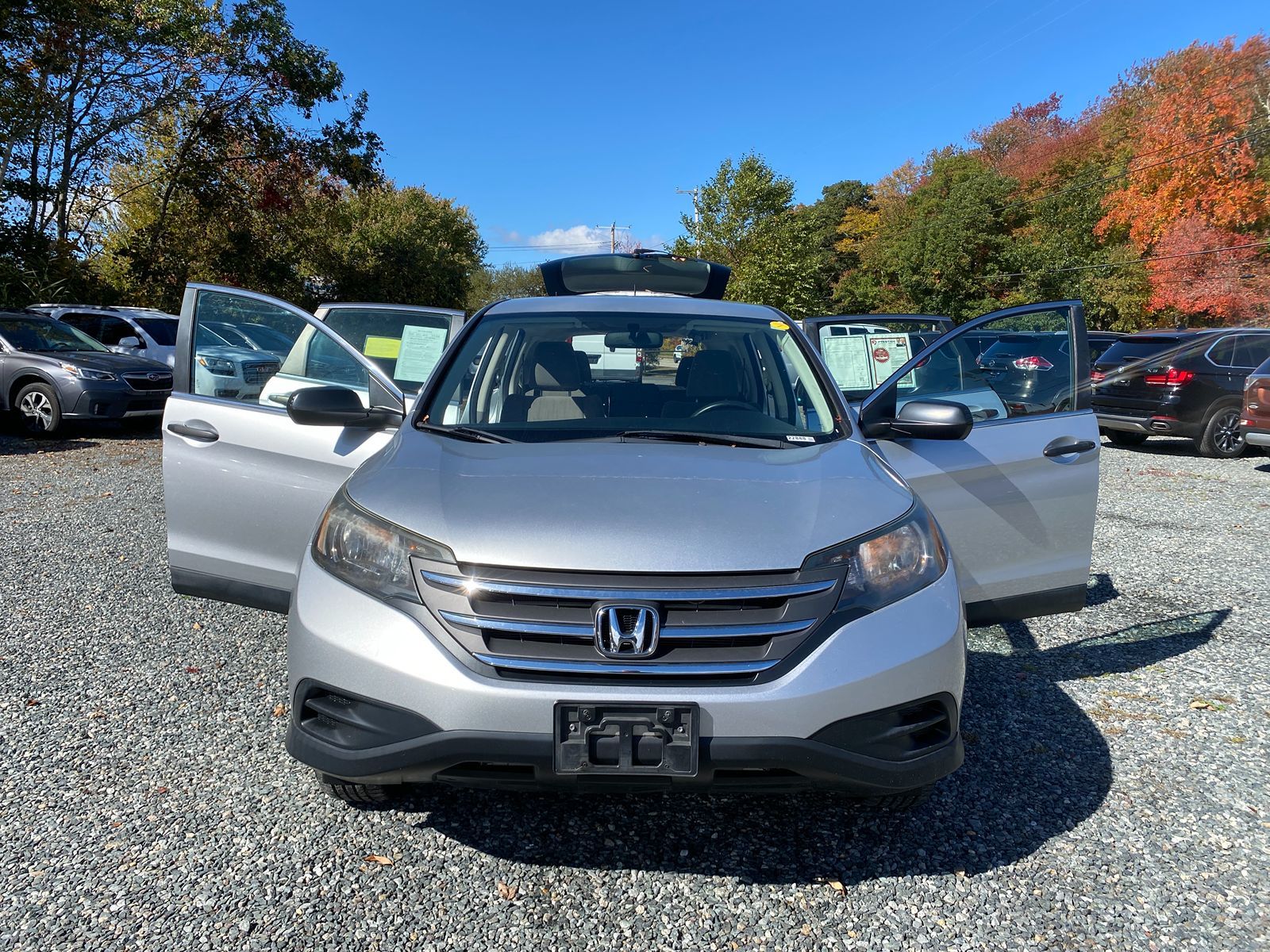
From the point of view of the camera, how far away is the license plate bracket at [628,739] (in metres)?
2.10

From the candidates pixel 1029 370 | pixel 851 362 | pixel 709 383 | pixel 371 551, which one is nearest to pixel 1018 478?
pixel 1029 370

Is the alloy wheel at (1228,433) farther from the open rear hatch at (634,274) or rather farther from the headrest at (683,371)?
the headrest at (683,371)

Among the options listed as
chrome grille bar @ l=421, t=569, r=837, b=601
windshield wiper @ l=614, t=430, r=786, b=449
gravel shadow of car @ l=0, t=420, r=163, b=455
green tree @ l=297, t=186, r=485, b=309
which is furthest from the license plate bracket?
green tree @ l=297, t=186, r=485, b=309

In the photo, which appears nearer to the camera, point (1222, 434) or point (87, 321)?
point (1222, 434)

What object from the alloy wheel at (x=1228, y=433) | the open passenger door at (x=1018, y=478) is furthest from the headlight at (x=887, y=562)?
the alloy wheel at (x=1228, y=433)

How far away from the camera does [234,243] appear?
69.8ft

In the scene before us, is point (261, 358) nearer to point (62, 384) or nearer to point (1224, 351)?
point (62, 384)

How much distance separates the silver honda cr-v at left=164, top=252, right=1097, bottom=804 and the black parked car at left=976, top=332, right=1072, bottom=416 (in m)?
0.59

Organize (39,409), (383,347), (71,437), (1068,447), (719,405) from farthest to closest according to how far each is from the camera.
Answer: (71,437)
(39,409)
(383,347)
(1068,447)
(719,405)

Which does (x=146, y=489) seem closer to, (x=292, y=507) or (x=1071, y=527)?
(x=292, y=507)

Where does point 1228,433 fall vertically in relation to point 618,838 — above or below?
above

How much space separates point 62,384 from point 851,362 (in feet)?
33.2

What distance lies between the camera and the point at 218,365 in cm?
400

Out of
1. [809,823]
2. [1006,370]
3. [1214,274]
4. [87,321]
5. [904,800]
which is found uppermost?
[1214,274]
